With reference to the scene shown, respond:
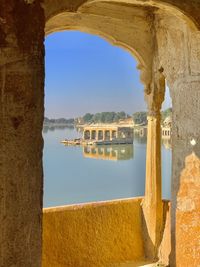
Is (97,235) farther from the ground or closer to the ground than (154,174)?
closer to the ground

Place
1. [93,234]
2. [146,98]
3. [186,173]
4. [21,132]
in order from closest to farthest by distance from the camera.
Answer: [21,132] < [186,173] < [93,234] < [146,98]

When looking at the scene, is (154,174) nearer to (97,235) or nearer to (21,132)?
(97,235)

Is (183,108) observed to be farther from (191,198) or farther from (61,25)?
(61,25)

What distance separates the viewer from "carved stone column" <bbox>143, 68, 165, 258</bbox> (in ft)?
22.1

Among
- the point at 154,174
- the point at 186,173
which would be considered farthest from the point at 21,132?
the point at 154,174

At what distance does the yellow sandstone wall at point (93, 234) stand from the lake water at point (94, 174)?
2042 cm

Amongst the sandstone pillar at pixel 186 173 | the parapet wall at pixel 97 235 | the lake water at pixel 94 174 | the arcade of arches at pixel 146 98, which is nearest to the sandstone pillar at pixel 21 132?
the arcade of arches at pixel 146 98

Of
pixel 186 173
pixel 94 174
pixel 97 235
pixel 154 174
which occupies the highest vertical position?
pixel 186 173

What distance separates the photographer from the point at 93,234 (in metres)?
6.45

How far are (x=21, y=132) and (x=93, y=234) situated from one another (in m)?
3.77

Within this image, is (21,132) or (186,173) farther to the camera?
(186,173)

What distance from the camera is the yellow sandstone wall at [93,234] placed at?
597cm

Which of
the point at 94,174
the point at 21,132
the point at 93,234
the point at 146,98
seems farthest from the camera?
the point at 94,174

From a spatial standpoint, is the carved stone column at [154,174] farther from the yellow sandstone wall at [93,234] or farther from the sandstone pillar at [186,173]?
the sandstone pillar at [186,173]
